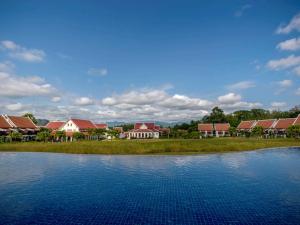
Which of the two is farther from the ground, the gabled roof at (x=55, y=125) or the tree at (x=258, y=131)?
the gabled roof at (x=55, y=125)

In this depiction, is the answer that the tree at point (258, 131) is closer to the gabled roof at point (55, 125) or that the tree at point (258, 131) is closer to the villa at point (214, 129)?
the villa at point (214, 129)

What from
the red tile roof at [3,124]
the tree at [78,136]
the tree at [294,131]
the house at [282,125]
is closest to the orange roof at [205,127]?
the house at [282,125]

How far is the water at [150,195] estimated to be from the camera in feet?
45.3

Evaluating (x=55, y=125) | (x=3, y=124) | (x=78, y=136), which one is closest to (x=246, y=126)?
(x=78, y=136)

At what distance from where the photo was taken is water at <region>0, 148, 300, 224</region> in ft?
45.3

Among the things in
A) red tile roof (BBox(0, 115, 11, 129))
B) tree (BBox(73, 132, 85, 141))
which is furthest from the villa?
red tile roof (BBox(0, 115, 11, 129))

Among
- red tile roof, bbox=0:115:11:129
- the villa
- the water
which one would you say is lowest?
the water

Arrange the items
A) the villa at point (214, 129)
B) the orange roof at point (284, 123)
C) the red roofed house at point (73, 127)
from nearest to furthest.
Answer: the red roofed house at point (73, 127) < the orange roof at point (284, 123) < the villa at point (214, 129)

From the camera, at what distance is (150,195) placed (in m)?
18.0

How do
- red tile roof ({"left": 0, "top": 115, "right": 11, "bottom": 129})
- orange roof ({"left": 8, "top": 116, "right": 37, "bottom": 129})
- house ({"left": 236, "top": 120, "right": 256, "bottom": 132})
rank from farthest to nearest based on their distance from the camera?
house ({"left": 236, "top": 120, "right": 256, "bottom": 132})
orange roof ({"left": 8, "top": 116, "right": 37, "bottom": 129})
red tile roof ({"left": 0, "top": 115, "right": 11, "bottom": 129})

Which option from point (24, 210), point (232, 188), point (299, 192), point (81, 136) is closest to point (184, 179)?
point (232, 188)

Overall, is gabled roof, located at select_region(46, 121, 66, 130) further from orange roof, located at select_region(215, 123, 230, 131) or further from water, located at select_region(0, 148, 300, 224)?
water, located at select_region(0, 148, 300, 224)

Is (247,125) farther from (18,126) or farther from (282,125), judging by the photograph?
(18,126)

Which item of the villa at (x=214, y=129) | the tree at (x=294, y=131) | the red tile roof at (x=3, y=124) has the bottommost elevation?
the tree at (x=294, y=131)
